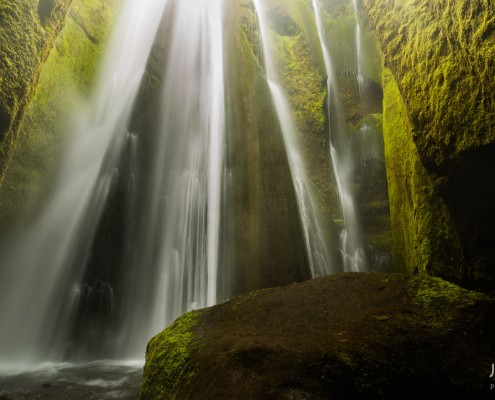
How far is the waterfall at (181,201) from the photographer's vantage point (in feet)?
27.3

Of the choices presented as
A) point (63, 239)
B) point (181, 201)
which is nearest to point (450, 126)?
point (181, 201)

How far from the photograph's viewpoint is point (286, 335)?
9.86 ft

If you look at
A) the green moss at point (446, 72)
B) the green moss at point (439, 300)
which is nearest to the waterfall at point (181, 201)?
the green moss at point (439, 300)

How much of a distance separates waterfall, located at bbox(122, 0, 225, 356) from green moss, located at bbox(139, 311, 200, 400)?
420 cm

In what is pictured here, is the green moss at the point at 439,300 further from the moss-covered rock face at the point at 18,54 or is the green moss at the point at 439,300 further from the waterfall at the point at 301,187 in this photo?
the moss-covered rock face at the point at 18,54

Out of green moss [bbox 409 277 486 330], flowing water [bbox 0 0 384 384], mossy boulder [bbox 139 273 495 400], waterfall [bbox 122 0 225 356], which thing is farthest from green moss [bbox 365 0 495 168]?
waterfall [bbox 122 0 225 356]

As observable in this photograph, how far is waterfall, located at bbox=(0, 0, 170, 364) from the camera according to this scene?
8.09m

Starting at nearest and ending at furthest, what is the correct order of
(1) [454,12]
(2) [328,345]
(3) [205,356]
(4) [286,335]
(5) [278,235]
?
(2) [328,345]
(3) [205,356]
(4) [286,335]
(1) [454,12]
(5) [278,235]

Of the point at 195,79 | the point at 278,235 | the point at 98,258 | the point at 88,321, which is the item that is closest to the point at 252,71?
the point at 195,79

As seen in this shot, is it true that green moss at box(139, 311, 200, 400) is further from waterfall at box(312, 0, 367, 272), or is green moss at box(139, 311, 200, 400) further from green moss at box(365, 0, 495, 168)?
waterfall at box(312, 0, 367, 272)

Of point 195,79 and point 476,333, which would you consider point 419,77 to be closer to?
point 476,333

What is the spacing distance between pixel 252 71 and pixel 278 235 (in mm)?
6050

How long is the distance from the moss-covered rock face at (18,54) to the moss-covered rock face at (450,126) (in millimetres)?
6771

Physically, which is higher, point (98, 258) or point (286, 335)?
point (98, 258)
